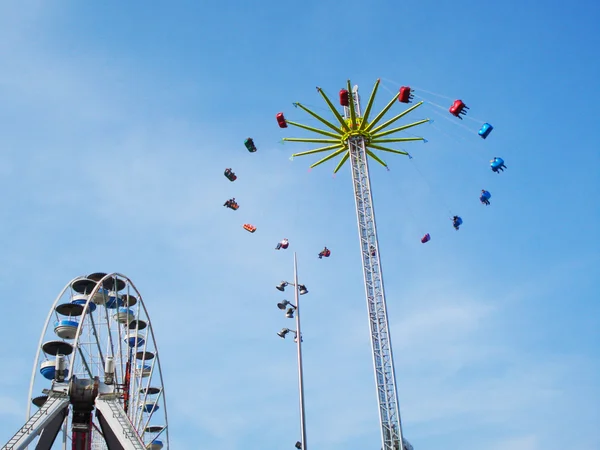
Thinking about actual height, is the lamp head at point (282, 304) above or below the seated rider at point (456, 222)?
A: below

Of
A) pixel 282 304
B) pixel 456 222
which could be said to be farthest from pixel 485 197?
pixel 282 304

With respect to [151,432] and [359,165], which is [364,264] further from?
[151,432]

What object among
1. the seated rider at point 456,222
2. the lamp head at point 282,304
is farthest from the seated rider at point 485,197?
the lamp head at point 282,304

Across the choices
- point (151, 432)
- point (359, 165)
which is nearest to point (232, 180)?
point (359, 165)

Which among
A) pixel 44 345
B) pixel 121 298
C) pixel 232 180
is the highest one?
pixel 232 180

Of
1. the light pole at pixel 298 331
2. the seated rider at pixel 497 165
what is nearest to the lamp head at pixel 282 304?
the light pole at pixel 298 331

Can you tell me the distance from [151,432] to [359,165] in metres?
31.0

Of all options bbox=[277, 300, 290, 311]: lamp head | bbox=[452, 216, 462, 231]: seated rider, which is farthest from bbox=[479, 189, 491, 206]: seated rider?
bbox=[277, 300, 290, 311]: lamp head

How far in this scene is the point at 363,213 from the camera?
54000 millimetres

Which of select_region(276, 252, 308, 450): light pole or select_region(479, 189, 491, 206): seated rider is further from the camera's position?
select_region(479, 189, 491, 206): seated rider

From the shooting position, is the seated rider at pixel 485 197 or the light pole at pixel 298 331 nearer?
the light pole at pixel 298 331

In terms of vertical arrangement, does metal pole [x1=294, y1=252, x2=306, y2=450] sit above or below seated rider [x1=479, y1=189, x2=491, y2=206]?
below

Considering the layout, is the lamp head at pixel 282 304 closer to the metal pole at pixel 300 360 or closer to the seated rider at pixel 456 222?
the metal pole at pixel 300 360

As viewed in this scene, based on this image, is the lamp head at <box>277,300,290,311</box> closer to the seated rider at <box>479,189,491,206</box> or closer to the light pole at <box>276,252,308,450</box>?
the light pole at <box>276,252,308,450</box>
